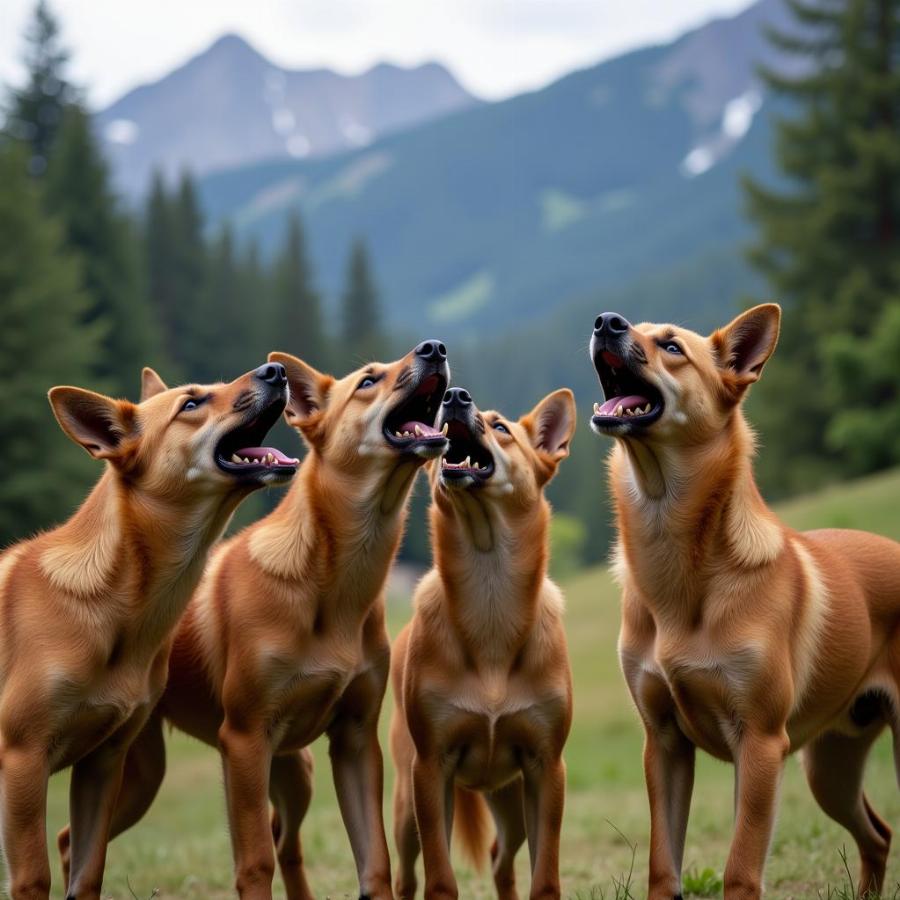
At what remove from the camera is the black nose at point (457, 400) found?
664cm

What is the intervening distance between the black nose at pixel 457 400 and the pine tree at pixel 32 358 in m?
30.6

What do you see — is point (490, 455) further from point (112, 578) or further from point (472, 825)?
point (472, 825)

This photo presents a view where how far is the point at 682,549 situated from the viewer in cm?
616

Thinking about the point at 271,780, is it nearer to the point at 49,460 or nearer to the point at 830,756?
the point at 830,756

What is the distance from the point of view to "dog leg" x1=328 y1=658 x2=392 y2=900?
6.53m

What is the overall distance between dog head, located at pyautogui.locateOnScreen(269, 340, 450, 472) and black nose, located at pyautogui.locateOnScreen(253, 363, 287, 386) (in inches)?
13.1

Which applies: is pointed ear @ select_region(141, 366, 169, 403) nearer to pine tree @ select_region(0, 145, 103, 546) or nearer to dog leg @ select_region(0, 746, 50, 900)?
dog leg @ select_region(0, 746, 50, 900)

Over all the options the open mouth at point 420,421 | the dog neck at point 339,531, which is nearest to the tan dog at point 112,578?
the dog neck at point 339,531

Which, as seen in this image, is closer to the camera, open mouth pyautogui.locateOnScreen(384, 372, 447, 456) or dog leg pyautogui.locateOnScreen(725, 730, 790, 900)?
dog leg pyautogui.locateOnScreen(725, 730, 790, 900)

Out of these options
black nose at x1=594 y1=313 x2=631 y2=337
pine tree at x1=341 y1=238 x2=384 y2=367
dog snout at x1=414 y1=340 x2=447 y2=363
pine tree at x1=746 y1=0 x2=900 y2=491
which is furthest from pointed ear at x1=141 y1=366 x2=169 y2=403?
pine tree at x1=341 y1=238 x2=384 y2=367

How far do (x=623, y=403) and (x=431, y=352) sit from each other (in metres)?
1.13

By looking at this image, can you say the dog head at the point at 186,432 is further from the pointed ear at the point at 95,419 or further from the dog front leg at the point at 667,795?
the dog front leg at the point at 667,795

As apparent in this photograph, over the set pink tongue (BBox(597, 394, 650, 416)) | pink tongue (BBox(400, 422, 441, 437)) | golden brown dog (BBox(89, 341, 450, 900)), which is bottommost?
golden brown dog (BBox(89, 341, 450, 900))

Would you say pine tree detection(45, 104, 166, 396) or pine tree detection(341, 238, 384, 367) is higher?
pine tree detection(45, 104, 166, 396)
